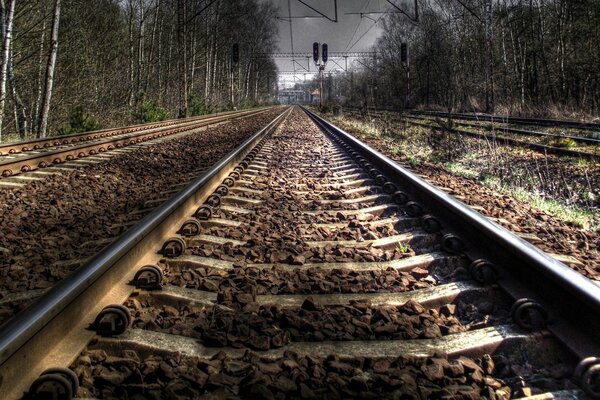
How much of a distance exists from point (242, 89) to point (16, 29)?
46124 mm

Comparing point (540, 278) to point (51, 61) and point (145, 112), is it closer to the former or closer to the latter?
point (51, 61)

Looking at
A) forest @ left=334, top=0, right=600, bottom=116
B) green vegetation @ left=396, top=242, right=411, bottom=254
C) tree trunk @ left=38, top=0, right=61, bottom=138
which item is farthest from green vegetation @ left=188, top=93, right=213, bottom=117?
green vegetation @ left=396, top=242, right=411, bottom=254

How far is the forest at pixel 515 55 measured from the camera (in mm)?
21906

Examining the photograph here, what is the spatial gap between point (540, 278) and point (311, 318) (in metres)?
1.07

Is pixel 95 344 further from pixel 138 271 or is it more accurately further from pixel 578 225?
pixel 578 225

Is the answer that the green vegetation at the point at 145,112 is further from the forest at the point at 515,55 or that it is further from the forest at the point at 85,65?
the forest at the point at 515,55

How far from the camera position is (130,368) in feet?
5.42

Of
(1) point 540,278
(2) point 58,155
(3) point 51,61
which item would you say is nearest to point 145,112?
(3) point 51,61

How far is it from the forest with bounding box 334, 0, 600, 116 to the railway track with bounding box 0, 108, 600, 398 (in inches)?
491

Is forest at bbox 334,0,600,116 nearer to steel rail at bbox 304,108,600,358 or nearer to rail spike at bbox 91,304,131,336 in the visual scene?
steel rail at bbox 304,108,600,358

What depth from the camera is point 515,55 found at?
31484mm

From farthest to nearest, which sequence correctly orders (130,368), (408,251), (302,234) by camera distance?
1. (302,234)
2. (408,251)
3. (130,368)

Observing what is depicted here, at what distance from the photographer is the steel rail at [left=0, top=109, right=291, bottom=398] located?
146 centimetres

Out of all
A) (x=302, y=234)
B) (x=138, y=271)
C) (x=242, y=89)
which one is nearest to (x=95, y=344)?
(x=138, y=271)
